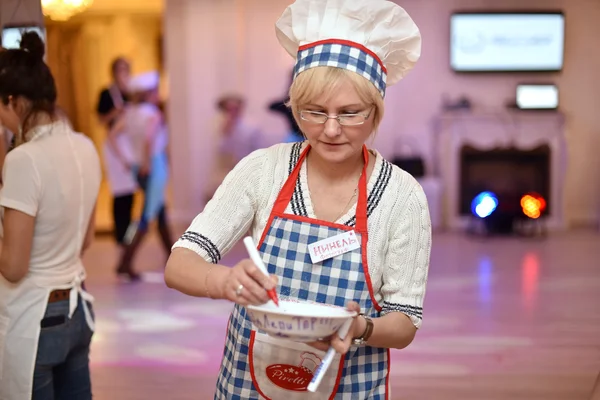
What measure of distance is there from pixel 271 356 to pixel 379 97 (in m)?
0.55

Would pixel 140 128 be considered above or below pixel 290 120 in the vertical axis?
above

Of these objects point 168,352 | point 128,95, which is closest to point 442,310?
point 168,352

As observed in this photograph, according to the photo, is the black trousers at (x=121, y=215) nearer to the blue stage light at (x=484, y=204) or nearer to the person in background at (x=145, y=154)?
the person in background at (x=145, y=154)

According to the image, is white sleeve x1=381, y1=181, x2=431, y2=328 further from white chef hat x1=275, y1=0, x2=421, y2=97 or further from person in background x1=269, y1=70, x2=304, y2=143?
person in background x1=269, y1=70, x2=304, y2=143

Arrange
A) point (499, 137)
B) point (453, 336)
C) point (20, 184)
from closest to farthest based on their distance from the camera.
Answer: point (20, 184)
point (453, 336)
point (499, 137)

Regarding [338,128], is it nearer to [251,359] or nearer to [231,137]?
[251,359]

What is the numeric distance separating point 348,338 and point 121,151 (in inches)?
195

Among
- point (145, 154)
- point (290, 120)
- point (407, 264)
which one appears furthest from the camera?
point (145, 154)

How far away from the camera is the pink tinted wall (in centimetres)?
860

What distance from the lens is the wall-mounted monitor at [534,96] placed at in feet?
27.8

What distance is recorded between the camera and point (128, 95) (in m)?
6.16

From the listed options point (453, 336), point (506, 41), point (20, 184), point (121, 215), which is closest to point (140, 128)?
point (121, 215)

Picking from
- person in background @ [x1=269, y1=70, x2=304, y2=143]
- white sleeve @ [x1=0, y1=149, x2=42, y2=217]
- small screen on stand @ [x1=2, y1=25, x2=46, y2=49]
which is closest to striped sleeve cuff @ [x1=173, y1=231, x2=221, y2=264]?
person in background @ [x1=269, y1=70, x2=304, y2=143]

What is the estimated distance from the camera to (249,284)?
4.13 ft
